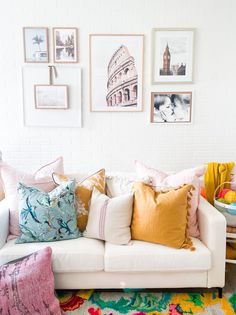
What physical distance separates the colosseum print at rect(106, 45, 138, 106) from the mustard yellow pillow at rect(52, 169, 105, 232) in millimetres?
879

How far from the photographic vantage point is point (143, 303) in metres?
2.05

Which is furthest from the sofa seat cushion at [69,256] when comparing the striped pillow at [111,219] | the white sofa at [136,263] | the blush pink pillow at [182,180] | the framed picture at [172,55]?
the framed picture at [172,55]

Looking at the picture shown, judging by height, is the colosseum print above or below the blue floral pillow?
above

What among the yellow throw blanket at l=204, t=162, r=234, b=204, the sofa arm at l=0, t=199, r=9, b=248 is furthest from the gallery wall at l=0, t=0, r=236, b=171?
the sofa arm at l=0, t=199, r=9, b=248

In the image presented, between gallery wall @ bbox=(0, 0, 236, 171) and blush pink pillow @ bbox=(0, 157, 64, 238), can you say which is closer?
blush pink pillow @ bbox=(0, 157, 64, 238)

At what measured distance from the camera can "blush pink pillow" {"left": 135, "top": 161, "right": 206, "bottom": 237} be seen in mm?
2242

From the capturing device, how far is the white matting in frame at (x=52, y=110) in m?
2.90

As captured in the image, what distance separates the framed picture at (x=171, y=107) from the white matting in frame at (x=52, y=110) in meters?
0.71

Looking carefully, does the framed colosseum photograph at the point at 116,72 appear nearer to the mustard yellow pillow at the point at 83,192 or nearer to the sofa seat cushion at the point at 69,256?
the mustard yellow pillow at the point at 83,192

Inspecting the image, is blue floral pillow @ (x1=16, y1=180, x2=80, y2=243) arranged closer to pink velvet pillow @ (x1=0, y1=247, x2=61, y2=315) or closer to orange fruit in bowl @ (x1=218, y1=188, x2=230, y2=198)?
pink velvet pillow @ (x1=0, y1=247, x2=61, y2=315)

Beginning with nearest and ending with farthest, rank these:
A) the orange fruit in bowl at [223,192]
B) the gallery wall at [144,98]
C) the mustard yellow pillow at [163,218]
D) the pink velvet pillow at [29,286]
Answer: the pink velvet pillow at [29,286] → the mustard yellow pillow at [163,218] → the orange fruit in bowl at [223,192] → the gallery wall at [144,98]

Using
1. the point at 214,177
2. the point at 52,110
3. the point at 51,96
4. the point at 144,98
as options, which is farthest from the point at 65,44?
the point at 214,177

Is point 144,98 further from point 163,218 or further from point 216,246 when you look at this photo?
point 216,246

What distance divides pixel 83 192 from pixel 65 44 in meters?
1.40
